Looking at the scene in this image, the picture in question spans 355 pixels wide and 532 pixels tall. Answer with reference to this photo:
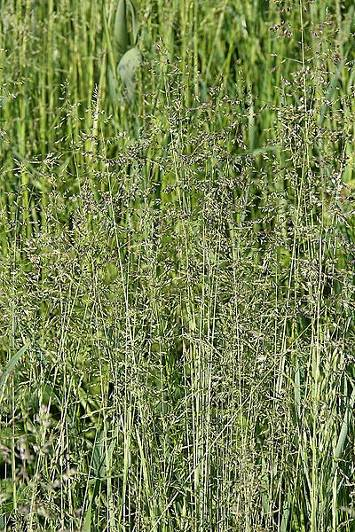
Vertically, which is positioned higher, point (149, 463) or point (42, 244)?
point (42, 244)

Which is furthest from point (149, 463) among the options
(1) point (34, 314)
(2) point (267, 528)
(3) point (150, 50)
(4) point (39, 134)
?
(3) point (150, 50)

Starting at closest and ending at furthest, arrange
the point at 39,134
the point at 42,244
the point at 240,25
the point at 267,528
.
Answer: the point at 267,528
the point at 42,244
the point at 39,134
the point at 240,25

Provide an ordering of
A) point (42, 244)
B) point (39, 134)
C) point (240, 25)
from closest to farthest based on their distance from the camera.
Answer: point (42, 244) < point (39, 134) < point (240, 25)

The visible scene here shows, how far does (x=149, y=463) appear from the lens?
199 cm

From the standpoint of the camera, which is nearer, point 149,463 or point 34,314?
point 149,463

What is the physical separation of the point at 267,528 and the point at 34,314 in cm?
61

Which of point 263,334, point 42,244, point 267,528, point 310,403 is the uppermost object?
point 42,244

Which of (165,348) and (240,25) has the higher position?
(240,25)

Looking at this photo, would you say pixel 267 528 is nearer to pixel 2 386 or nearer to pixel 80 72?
pixel 2 386

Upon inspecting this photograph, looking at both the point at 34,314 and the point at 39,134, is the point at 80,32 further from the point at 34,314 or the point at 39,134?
the point at 34,314

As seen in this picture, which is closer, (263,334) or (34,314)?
(263,334)

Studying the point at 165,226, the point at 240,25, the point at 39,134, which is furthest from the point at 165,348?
the point at 240,25

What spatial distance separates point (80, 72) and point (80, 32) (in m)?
0.23

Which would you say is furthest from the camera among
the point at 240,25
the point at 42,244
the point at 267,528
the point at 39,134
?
the point at 240,25
